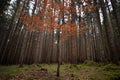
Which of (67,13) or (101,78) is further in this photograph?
(67,13)

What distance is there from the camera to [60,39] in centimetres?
1028

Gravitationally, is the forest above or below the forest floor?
above

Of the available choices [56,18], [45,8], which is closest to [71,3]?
[56,18]

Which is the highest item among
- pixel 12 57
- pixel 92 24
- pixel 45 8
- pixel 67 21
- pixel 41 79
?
pixel 92 24

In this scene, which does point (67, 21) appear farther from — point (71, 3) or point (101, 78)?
point (101, 78)

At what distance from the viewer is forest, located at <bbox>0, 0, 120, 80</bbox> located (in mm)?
10195

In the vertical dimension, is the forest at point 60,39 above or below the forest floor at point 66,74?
above

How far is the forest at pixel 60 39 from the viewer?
401 inches

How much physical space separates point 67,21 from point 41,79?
5020mm

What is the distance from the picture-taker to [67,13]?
408 inches

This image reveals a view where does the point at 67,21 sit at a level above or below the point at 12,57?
above

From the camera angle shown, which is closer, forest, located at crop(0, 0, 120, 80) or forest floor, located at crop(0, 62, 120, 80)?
forest floor, located at crop(0, 62, 120, 80)

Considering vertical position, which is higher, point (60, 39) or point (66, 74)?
point (60, 39)

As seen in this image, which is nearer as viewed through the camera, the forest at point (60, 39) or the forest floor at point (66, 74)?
the forest floor at point (66, 74)
